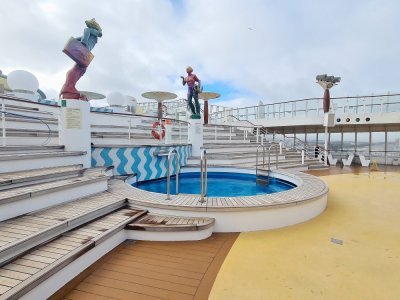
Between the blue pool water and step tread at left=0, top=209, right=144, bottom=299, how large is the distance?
307 centimetres

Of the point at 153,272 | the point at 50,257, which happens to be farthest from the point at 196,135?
the point at 50,257

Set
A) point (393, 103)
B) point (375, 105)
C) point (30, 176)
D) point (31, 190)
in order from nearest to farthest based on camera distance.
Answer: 1. point (31, 190)
2. point (30, 176)
3. point (393, 103)
4. point (375, 105)

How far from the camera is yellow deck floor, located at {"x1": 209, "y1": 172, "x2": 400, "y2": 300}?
78.5 inches

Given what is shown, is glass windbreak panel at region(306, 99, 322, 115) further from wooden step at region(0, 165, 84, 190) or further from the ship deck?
wooden step at region(0, 165, 84, 190)

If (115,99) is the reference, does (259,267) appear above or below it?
below

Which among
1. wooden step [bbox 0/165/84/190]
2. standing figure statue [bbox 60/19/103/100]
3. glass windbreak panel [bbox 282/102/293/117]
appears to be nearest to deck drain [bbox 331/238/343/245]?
wooden step [bbox 0/165/84/190]

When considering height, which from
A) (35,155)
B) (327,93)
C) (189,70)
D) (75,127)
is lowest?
(35,155)

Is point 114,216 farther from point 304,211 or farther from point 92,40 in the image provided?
point 92,40

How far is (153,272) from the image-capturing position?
2.24 meters

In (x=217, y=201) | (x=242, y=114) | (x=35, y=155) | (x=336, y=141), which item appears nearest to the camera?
(x=217, y=201)

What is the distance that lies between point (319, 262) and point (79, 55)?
5545 mm

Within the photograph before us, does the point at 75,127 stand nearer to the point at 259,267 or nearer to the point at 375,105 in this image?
the point at 259,267

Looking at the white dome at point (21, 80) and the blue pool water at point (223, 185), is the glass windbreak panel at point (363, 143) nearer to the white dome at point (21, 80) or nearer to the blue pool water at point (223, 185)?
the blue pool water at point (223, 185)

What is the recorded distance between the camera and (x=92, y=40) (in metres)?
5.00
